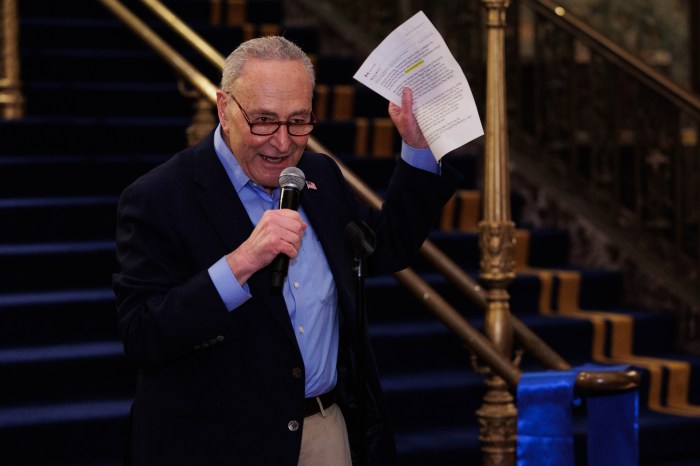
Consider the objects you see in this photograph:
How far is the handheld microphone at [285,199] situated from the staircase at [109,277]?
2.54 meters

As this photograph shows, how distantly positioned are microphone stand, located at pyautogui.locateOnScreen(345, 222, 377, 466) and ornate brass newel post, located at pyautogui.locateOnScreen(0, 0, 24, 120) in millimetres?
4449

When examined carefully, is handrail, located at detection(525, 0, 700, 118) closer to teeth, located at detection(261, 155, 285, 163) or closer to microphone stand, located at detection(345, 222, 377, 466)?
microphone stand, located at detection(345, 222, 377, 466)

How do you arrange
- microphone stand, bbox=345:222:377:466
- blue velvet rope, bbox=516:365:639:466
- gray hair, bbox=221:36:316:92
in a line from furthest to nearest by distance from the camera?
1. blue velvet rope, bbox=516:365:639:466
2. microphone stand, bbox=345:222:377:466
3. gray hair, bbox=221:36:316:92

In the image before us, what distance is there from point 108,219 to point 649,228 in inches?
109

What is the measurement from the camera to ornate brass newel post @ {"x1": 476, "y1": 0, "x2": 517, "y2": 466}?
4.35 meters

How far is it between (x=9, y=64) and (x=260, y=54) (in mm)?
4595

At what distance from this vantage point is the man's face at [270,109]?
2.44 metres

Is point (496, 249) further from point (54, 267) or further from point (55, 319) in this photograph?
point (54, 267)

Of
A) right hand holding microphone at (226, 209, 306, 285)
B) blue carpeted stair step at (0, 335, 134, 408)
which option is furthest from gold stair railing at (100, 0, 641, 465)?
right hand holding microphone at (226, 209, 306, 285)

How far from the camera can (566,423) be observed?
3.42 metres

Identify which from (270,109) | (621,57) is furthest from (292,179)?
(621,57)

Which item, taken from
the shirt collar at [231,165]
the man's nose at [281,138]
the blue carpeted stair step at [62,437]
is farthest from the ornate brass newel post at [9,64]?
the man's nose at [281,138]

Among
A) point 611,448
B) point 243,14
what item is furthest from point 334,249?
point 243,14

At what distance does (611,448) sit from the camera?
3.28 m
